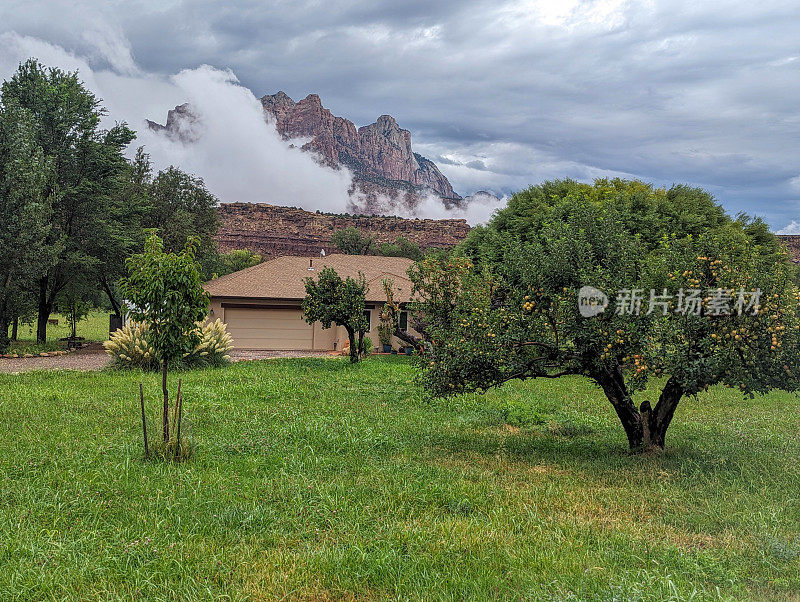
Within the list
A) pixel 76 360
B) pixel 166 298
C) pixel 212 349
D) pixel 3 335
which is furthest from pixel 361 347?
pixel 166 298

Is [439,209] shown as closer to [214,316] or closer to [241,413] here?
[214,316]

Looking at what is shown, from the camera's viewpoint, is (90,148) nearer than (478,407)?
No

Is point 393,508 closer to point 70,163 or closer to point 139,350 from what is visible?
point 139,350

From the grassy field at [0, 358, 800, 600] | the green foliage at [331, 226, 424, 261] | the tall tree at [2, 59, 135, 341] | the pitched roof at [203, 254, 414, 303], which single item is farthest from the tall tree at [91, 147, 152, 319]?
the green foliage at [331, 226, 424, 261]

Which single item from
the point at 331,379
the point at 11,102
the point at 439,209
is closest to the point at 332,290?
the point at 331,379

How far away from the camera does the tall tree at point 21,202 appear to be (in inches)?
838

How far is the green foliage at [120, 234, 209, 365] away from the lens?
25.3 feet

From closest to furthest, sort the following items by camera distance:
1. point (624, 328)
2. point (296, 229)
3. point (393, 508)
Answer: point (393, 508), point (624, 328), point (296, 229)

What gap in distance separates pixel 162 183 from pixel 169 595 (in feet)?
107

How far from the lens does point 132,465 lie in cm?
746

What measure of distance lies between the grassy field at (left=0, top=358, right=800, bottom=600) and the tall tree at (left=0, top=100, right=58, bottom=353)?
40.9 ft

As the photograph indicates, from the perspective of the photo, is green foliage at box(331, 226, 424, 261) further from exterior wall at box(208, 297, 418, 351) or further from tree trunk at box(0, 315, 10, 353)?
tree trunk at box(0, 315, 10, 353)

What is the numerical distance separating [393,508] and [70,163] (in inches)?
993

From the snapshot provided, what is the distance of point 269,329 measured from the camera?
2728 centimetres
